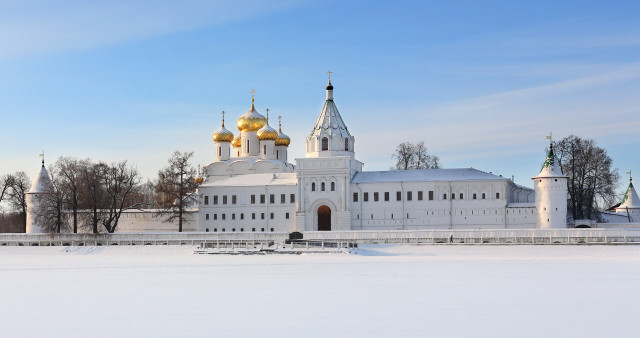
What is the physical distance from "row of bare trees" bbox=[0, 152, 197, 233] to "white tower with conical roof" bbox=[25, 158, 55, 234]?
0.27 ft

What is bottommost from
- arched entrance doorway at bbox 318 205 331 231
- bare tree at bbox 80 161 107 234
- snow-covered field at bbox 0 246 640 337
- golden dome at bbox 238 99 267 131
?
snow-covered field at bbox 0 246 640 337

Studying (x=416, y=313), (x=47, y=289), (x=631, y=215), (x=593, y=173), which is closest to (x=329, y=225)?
(x=593, y=173)

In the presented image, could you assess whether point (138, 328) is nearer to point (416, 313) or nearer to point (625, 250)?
point (416, 313)

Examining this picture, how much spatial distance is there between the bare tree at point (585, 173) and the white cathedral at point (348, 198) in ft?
13.0

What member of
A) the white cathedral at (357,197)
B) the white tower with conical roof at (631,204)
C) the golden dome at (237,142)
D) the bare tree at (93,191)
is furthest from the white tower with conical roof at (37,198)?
the white tower with conical roof at (631,204)

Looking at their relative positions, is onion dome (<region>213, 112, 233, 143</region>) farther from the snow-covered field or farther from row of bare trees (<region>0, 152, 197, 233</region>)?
the snow-covered field

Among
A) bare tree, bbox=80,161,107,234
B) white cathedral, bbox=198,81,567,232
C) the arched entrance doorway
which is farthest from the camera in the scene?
the arched entrance doorway

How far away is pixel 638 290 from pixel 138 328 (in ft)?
44.4

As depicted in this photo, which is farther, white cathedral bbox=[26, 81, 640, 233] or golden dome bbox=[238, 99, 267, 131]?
golden dome bbox=[238, 99, 267, 131]

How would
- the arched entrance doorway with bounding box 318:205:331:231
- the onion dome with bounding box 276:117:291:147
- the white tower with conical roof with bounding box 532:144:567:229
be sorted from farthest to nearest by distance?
the onion dome with bounding box 276:117:291:147, the arched entrance doorway with bounding box 318:205:331:231, the white tower with conical roof with bounding box 532:144:567:229

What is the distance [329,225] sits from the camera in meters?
51.6

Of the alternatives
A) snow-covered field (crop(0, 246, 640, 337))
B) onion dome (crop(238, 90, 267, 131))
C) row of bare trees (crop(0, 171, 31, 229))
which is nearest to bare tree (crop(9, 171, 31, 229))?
row of bare trees (crop(0, 171, 31, 229))

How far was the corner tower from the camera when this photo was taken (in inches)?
2059

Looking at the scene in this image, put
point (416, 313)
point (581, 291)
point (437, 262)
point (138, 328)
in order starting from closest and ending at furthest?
point (138, 328) < point (416, 313) < point (581, 291) < point (437, 262)
